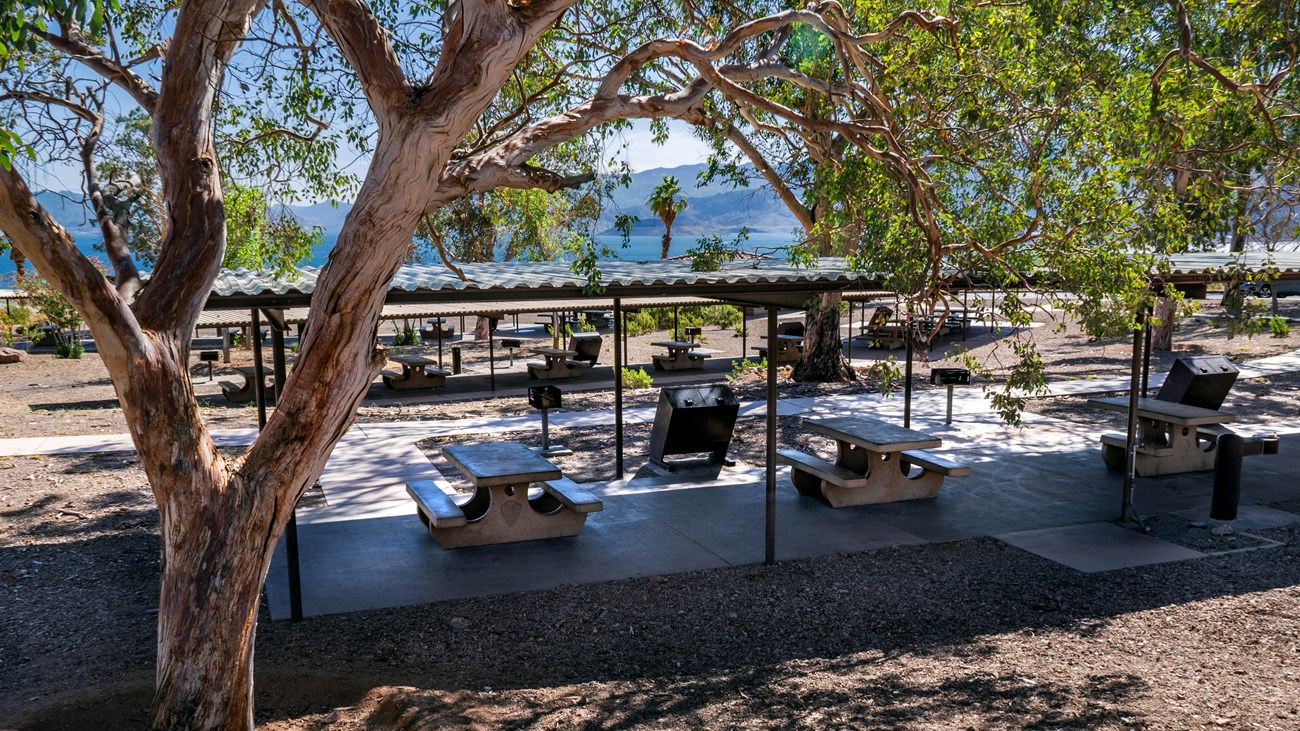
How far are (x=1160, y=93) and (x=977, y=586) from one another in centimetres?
576

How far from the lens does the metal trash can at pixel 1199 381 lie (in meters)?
11.6

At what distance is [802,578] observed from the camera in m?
7.21

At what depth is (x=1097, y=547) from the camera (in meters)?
7.96

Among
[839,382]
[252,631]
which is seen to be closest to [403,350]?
[839,382]

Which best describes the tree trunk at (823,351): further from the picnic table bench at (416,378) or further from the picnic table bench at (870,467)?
the picnic table bench at (870,467)

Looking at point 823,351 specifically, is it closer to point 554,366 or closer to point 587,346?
point 554,366

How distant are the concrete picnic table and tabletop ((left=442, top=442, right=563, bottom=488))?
21.1 ft

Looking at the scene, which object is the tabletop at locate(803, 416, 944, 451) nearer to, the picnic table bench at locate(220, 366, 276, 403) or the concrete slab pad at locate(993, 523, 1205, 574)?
the concrete slab pad at locate(993, 523, 1205, 574)

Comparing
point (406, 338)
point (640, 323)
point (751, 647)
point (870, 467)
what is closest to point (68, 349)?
point (406, 338)

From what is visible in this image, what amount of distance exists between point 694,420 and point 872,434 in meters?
2.20

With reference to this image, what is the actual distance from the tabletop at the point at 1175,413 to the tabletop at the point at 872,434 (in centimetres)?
285

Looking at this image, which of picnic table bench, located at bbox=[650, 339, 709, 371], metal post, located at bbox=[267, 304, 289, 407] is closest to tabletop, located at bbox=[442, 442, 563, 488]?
metal post, located at bbox=[267, 304, 289, 407]

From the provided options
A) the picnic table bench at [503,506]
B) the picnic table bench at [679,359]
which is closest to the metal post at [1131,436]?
the picnic table bench at [503,506]

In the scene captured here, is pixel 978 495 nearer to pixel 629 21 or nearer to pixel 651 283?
pixel 651 283
